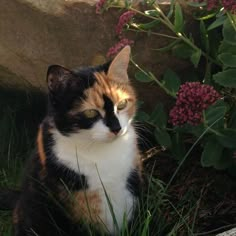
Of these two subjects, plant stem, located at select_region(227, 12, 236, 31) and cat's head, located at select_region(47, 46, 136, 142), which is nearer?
cat's head, located at select_region(47, 46, 136, 142)

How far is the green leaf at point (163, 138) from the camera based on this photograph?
247cm

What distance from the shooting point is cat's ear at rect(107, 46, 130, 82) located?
2.09m

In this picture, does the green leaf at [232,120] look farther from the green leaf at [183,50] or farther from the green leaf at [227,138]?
the green leaf at [183,50]

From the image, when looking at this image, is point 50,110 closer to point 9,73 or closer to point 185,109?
Result: point 185,109

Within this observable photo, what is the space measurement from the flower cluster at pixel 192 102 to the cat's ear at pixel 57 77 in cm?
40

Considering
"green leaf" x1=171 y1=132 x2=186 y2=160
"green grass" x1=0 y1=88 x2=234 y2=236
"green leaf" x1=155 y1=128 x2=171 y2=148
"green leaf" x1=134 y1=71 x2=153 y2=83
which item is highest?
"green leaf" x1=134 y1=71 x2=153 y2=83

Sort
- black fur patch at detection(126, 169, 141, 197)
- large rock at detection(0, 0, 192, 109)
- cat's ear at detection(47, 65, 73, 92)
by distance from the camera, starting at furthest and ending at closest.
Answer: large rock at detection(0, 0, 192, 109) → black fur patch at detection(126, 169, 141, 197) → cat's ear at detection(47, 65, 73, 92)

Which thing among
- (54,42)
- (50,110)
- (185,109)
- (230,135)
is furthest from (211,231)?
(54,42)

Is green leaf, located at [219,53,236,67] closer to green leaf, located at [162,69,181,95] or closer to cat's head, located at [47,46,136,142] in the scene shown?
green leaf, located at [162,69,181,95]

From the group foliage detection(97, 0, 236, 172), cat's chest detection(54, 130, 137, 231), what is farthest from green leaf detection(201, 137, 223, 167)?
cat's chest detection(54, 130, 137, 231)

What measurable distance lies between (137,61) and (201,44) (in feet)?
0.99

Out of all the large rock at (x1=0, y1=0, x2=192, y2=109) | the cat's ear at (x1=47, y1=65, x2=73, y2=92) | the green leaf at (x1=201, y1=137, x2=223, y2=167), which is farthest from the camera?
the large rock at (x1=0, y1=0, x2=192, y2=109)

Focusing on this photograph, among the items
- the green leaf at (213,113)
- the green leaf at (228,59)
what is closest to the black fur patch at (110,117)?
the green leaf at (213,113)

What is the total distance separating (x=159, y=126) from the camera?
251 cm
